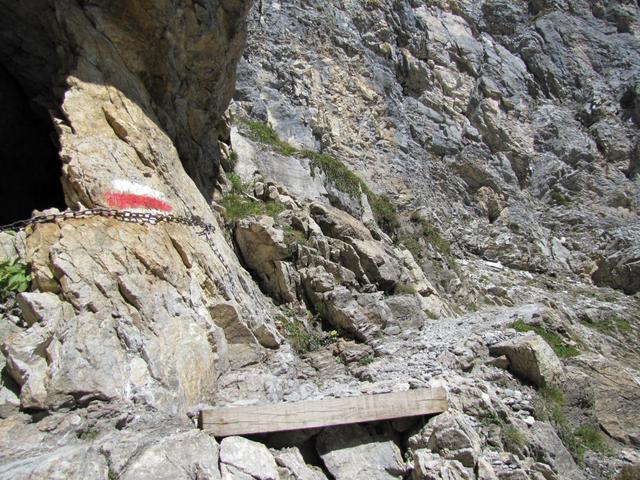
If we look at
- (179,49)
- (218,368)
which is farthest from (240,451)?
(179,49)

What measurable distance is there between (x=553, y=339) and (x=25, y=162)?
12.9 meters

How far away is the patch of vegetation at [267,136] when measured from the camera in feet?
52.1

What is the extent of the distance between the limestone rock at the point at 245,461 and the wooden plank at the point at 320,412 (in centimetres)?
15

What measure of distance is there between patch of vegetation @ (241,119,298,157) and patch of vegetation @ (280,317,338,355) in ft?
22.4

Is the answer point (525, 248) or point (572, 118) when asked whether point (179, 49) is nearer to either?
point (525, 248)

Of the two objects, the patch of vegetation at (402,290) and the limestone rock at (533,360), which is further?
the patch of vegetation at (402,290)

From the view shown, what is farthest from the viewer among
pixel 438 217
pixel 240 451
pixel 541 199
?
pixel 541 199

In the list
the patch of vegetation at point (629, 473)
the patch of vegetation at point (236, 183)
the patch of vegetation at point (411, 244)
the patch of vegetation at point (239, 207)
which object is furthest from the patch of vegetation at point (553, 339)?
the patch of vegetation at point (236, 183)

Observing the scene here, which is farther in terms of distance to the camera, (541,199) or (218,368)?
(541,199)

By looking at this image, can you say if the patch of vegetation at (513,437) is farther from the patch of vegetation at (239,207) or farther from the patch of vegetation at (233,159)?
the patch of vegetation at (233,159)

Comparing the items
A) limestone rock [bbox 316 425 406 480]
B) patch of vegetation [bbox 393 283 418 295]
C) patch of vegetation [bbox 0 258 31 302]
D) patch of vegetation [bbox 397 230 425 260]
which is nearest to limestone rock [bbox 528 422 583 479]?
limestone rock [bbox 316 425 406 480]

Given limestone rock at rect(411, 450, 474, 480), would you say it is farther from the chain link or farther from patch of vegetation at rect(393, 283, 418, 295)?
patch of vegetation at rect(393, 283, 418, 295)

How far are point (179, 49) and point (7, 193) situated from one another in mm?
6089

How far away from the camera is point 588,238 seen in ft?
73.8
